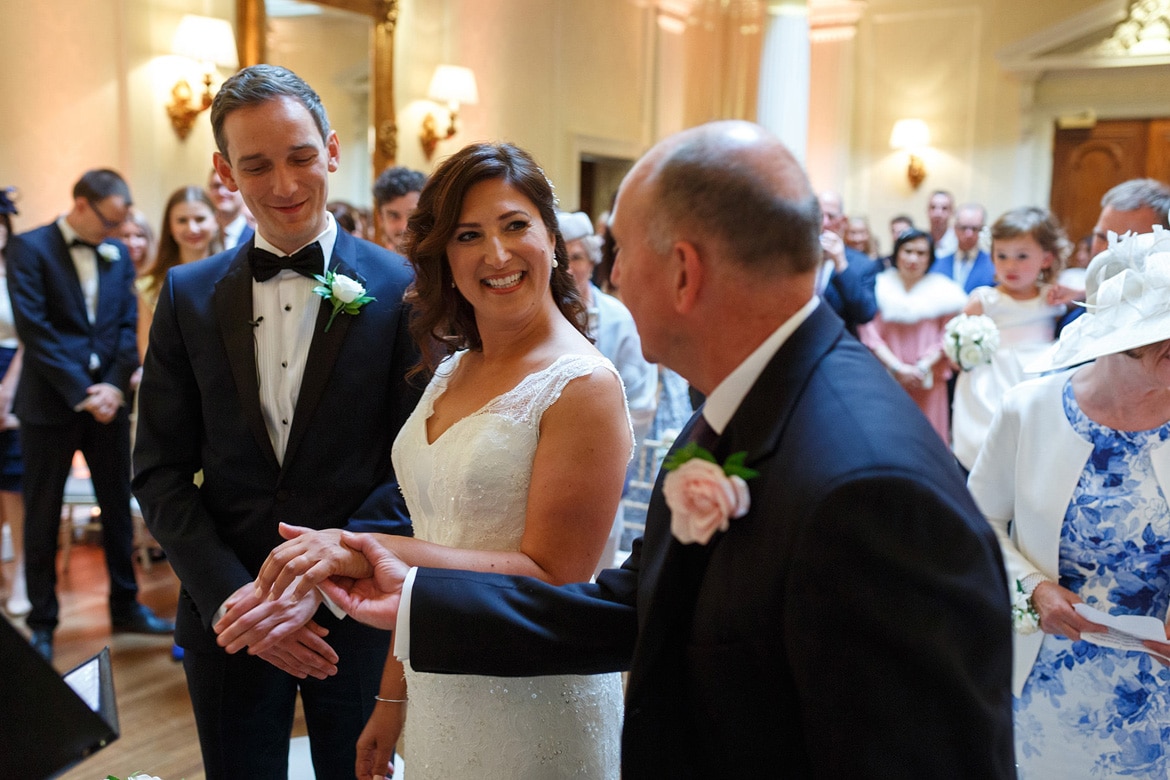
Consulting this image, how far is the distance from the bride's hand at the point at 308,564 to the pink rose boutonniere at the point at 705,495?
0.64m

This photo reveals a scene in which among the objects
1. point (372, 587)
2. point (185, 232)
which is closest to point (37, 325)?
point (185, 232)

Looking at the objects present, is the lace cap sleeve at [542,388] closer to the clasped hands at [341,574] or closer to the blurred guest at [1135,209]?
the clasped hands at [341,574]

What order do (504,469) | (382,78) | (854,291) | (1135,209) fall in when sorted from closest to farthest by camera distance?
1. (504,469)
2. (1135,209)
3. (854,291)
4. (382,78)

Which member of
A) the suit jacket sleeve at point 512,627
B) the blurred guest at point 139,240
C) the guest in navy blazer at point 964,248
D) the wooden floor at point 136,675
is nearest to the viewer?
the suit jacket sleeve at point 512,627

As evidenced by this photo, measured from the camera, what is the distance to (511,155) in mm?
1847

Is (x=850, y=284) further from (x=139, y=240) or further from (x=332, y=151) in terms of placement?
(x=332, y=151)

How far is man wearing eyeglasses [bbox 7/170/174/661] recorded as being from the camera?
4258 mm

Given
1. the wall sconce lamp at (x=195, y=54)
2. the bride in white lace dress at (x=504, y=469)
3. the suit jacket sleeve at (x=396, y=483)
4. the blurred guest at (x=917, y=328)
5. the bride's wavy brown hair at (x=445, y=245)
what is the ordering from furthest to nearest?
the blurred guest at (x=917, y=328) → the wall sconce lamp at (x=195, y=54) → the suit jacket sleeve at (x=396, y=483) → the bride's wavy brown hair at (x=445, y=245) → the bride in white lace dress at (x=504, y=469)

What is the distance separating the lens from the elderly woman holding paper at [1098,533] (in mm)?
2020

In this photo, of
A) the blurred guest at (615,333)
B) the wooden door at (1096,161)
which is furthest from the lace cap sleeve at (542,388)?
the wooden door at (1096,161)

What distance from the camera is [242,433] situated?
2.03m

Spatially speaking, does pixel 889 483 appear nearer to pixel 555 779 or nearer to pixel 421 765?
pixel 555 779

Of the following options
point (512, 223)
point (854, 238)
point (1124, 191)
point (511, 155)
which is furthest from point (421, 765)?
point (854, 238)

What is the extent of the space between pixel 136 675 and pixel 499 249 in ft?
10.1
